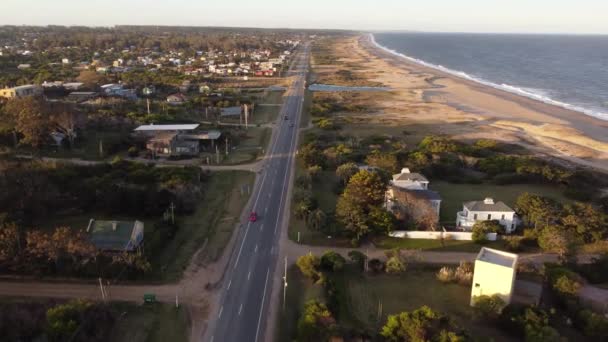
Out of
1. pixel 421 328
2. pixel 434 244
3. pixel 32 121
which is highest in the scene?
pixel 32 121

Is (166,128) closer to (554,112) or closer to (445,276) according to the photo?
(445,276)

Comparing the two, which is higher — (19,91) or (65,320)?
(19,91)

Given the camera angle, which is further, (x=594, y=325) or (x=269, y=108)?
(x=269, y=108)

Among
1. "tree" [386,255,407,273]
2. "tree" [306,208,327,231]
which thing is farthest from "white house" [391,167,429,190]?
"tree" [386,255,407,273]

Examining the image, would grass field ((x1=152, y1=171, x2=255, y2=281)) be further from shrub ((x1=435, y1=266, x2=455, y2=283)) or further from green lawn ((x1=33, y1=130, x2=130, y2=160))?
green lawn ((x1=33, y1=130, x2=130, y2=160))

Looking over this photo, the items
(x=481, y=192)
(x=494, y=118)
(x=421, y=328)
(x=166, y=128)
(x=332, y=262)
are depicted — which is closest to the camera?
(x=421, y=328)

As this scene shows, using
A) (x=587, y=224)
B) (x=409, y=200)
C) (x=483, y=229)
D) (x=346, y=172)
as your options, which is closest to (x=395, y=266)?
(x=409, y=200)

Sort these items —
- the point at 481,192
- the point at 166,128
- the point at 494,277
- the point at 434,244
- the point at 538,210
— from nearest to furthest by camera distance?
1. the point at 494,277
2. the point at 434,244
3. the point at 538,210
4. the point at 481,192
5. the point at 166,128

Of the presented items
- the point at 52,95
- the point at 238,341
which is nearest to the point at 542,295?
the point at 238,341
